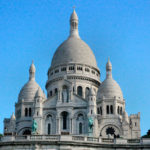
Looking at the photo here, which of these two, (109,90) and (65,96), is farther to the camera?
(109,90)

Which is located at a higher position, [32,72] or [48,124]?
[32,72]

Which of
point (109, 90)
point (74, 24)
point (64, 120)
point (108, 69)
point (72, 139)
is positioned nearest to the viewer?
point (72, 139)

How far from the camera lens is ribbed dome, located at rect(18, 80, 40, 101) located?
359 feet

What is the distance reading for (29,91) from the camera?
11050 centimetres

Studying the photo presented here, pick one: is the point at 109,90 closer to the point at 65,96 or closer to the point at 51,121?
the point at 65,96

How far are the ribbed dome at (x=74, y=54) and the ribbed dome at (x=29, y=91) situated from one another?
329 inches

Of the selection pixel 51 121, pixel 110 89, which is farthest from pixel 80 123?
pixel 110 89

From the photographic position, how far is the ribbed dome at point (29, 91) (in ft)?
359

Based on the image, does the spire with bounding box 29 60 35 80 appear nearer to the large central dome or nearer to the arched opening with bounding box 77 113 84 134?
the large central dome

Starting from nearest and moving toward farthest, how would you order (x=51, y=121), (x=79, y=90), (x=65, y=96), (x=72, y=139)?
(x=72, y=139) → (x=51, y=121) → (x=65, y=96) → (x=79, y=90)

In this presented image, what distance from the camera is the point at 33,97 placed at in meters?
109

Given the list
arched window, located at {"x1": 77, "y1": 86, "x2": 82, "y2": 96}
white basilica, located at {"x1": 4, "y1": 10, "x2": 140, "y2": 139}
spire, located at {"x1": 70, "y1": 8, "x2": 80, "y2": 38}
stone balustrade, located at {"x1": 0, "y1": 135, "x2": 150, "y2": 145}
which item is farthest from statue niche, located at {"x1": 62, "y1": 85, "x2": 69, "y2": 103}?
stone balustrade, located at {"x1": 0, "y1": 135, "x2": 150, "y2": 145}

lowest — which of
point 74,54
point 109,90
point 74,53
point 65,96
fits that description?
point 65,96

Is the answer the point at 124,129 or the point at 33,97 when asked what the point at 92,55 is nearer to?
the point at 33,97
